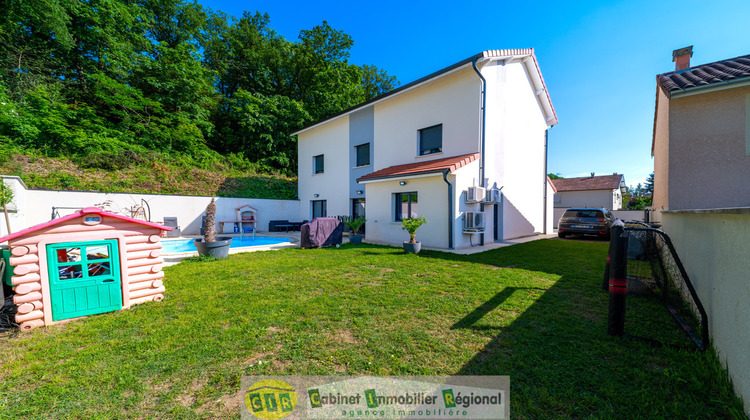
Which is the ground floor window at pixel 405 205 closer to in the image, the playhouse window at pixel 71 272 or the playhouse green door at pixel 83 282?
the playhouse green door at pixel 83 282

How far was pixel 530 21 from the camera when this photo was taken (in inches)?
398

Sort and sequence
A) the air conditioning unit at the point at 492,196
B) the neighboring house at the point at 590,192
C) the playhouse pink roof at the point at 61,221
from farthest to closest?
1. the neighboring house at the point at 590,192
2. the air conditioning unit at the point at 492,196
3. the playhouse pink roof at the point at 61,221

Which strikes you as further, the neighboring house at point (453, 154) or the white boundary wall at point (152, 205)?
the neighboring house at point (453, 154)

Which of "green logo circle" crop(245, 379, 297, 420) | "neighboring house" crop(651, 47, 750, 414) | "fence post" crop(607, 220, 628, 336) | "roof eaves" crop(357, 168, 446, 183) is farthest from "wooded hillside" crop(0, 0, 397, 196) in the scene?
"fence post" crop(607, 220, 628, 336)

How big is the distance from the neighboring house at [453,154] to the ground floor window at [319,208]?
2.57 ft

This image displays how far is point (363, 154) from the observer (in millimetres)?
14773

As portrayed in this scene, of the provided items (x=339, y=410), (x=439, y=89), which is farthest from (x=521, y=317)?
(x=439, y=89)

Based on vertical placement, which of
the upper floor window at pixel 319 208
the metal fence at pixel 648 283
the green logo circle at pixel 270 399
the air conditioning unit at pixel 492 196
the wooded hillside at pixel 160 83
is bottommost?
the green logo circle at pixel 270 399

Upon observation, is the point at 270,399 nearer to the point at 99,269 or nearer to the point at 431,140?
the point at 99,269

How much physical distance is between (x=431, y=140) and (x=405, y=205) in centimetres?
332

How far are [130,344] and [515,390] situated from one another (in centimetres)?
402

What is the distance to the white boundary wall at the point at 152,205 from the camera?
929 cm

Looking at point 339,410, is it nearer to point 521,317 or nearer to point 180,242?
point 521,317

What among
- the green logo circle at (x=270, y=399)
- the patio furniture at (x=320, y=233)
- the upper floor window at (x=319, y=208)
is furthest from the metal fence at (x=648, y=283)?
the upper floor window at (x=319, y=208)
